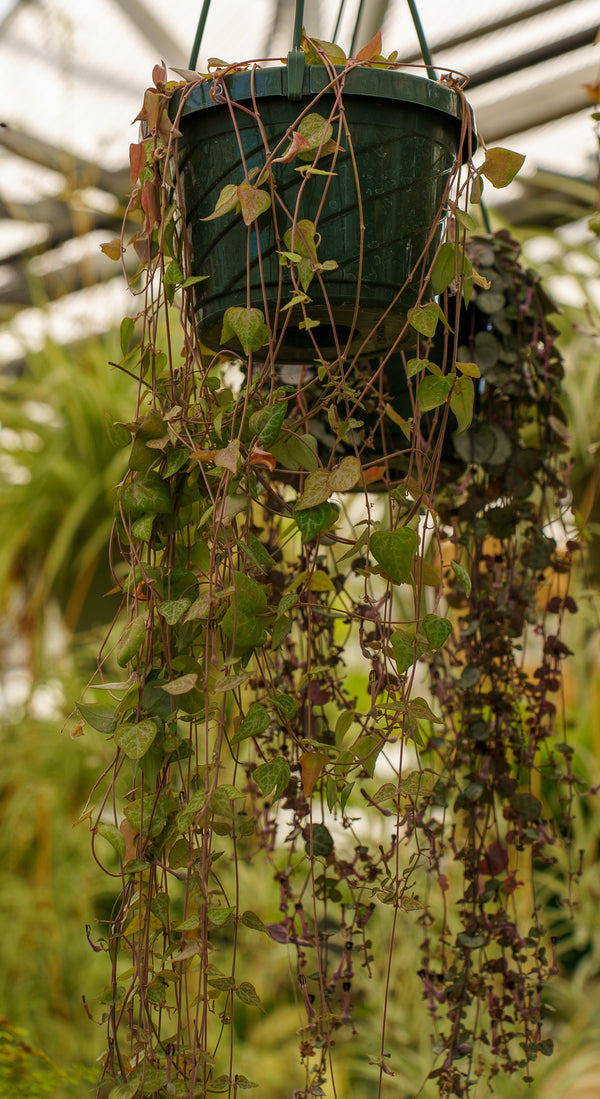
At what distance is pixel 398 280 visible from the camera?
69 centimetres

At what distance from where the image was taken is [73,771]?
1.97 metres

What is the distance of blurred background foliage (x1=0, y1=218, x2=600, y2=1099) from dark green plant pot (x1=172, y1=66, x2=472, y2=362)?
1.03m

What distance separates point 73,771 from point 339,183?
5.23 ft

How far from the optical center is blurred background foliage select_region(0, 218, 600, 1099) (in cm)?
176

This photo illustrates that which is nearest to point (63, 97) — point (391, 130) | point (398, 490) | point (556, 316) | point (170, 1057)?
point (556, 316)

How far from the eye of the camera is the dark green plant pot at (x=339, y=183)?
2.14ft

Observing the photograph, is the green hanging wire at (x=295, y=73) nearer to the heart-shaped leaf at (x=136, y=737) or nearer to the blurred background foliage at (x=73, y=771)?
the heart-shaped leaf at (x=136, y=737)

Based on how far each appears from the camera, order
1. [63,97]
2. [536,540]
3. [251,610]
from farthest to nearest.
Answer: [63,97] < [536,540] < [251,610]

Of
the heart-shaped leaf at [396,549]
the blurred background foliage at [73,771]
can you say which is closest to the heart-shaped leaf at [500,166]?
the heart-shaped leaf at [396,549]

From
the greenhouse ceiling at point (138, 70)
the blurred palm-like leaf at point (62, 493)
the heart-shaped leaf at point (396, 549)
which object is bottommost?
the heart-shaped leaf at point (396, 549)

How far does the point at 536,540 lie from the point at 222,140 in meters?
0.48

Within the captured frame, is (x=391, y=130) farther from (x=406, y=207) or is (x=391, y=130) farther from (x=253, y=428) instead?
(x=253, y=428)

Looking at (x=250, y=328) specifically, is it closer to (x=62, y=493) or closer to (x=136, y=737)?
(x=136, y=737)

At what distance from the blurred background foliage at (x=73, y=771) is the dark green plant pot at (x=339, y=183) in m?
1.03
